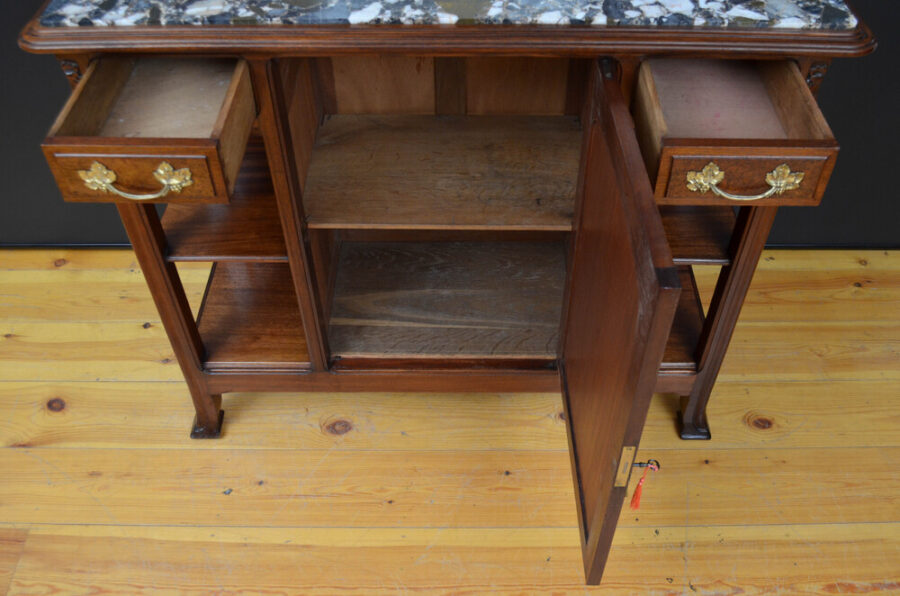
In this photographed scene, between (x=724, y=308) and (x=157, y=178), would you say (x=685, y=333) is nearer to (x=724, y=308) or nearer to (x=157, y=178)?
(x=724, y=308)

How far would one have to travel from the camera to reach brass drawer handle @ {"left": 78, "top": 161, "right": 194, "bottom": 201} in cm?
107

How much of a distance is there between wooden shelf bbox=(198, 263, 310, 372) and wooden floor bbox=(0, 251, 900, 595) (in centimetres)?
20

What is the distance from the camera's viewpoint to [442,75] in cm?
157

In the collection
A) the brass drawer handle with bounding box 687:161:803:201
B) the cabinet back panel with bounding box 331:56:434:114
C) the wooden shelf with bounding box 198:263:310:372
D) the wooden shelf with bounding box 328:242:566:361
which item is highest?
the brass drawer handle with bounding box 687:161:803:201

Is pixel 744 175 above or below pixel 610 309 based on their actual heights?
above

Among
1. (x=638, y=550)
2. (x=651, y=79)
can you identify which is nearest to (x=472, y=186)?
(x=651, y=79)

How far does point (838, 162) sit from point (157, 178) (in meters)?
1.60

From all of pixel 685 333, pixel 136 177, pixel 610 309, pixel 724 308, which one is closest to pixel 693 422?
pixel 685 333

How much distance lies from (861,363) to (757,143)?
1.01m

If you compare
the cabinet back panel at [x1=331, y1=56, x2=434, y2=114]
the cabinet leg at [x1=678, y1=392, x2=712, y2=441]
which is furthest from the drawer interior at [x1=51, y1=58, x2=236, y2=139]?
the cabinet leg at [x1=678, y1=392, x2=712, y2=441]

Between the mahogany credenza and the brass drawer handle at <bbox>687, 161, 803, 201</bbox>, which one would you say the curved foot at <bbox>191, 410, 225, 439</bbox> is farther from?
the brass drawer handle at <bbox>687, 161, 803, 201</bbox>

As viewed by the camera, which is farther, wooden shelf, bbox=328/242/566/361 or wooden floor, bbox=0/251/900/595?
wooden shelf, bbox=328/242/566/361

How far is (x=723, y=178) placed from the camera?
109 centimetres

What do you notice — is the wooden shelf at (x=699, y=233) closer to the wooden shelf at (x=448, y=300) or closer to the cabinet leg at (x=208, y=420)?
the wooden shelf at (x=448, y=300)
